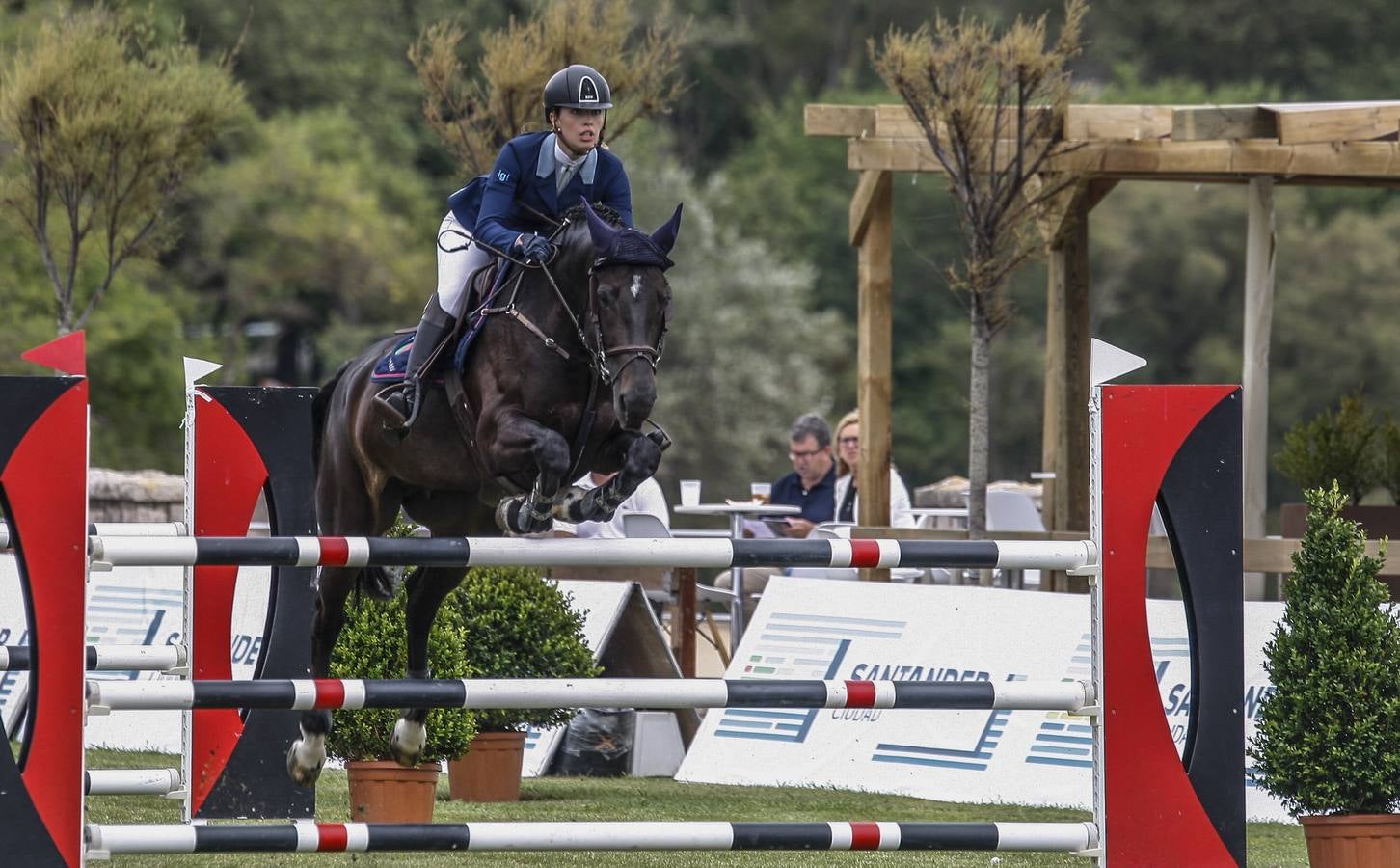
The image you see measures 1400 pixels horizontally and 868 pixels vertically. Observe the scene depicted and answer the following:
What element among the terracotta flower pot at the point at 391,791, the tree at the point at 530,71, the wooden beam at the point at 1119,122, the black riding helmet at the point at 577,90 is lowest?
the terracotta flower pot at the point at 391,791

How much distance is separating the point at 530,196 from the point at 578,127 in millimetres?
303

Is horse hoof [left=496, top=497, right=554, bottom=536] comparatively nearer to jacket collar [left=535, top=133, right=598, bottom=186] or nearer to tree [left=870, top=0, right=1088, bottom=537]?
jacket collar [left=535, top=133, right=598, bottom=186]

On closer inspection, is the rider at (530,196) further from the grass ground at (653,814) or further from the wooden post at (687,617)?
the wooden post at (687,617)

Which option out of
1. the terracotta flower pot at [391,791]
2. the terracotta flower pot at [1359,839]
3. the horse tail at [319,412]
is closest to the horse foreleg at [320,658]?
the terracotta flower pot at [391,791]

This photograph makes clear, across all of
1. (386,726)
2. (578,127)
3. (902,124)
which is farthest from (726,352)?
(578,127)

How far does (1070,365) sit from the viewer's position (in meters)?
10.6

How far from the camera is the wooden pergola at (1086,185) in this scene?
30.3 feet

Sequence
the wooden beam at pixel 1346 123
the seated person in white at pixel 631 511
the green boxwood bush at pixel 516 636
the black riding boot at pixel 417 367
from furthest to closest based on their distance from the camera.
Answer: the seated person in white at pixel 631 511 → the wooden beam at pixel 1346 123 → the green boxwood bush at pixel 516 636 → the black riding boot at pixel 417 367

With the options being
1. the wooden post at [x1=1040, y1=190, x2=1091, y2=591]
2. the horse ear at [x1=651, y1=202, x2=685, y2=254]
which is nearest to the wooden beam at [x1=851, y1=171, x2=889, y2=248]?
the wooden post at [x1=1040, y1=190, x2=1091, y2=591]

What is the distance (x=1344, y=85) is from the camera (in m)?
38.6

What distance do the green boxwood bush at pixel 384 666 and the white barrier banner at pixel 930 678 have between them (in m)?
1.57

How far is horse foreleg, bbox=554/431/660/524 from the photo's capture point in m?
4.89

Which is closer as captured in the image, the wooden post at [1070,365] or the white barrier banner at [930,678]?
the white barrier banner at [930,678]

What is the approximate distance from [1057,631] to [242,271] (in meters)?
21.7
